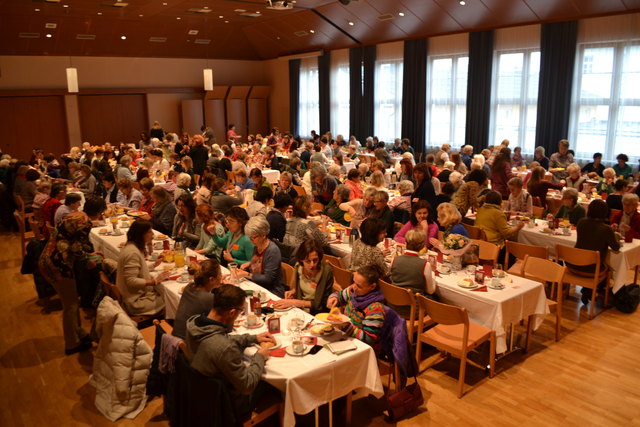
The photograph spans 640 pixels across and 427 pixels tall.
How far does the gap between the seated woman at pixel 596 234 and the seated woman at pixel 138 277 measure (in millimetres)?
4580

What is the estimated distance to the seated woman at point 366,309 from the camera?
3.71 m

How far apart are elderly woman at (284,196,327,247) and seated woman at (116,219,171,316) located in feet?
4.36

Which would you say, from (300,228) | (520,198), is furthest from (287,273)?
(520,198)

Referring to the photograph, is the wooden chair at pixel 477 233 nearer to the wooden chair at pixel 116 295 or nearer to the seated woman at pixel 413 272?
the seated woman at pixel 413 272

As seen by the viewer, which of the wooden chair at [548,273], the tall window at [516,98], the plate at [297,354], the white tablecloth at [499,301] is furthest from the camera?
the tall window at [516,98]

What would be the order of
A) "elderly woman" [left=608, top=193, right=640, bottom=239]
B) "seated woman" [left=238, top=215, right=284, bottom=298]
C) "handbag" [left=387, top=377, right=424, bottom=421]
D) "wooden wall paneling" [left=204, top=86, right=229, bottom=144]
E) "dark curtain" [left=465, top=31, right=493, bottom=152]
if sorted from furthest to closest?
"wooden wall paneling" [left=204, top=86, right=229, bottom=144], "dark curtain" [left=465, top=31, right=493, bottom=152], "elderly woman" [left=608, top=193, right=640, bottom=239], "seated woman" [left=238, top=215, right=284, bottom=298], "handbag" [left=387, top=377, right=424, bottom=421]

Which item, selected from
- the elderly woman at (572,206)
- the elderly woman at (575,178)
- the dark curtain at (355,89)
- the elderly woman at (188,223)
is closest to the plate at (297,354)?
the elderly woman at (188,223)

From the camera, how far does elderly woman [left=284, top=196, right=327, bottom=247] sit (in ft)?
17.7

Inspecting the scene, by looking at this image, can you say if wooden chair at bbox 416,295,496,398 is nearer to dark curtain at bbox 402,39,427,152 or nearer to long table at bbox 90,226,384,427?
long table at bbox 90,226,384,427

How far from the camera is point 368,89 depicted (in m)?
17.4

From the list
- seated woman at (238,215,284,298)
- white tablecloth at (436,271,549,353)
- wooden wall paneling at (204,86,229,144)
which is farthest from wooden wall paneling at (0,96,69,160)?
white tablecloth at (436,271,549,353)

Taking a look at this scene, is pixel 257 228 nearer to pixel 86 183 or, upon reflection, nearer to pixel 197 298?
pixel 197 298

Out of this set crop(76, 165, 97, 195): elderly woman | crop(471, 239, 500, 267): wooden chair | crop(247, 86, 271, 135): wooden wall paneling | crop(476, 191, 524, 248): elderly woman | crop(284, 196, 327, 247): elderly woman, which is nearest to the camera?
crop(284, 196, 327, 247): elderly woman

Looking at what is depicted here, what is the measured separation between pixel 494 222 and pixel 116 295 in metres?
4.29
